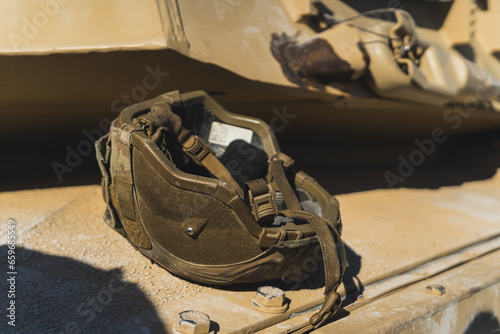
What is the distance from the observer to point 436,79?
3195mm

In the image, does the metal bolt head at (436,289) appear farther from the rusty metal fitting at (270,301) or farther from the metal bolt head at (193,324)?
the metal bolt head at (193,324)

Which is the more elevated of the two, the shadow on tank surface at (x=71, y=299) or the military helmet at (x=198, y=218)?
the military helmet at (x=198, y=218)

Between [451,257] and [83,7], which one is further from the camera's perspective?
[451,257]

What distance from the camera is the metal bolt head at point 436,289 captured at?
2.03m

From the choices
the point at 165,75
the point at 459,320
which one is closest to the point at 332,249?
the point at 459,320

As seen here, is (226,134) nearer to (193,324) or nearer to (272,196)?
(272,196)

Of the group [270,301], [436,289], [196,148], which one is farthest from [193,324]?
[436,289]

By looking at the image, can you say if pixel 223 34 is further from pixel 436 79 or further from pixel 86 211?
pixel 436 79

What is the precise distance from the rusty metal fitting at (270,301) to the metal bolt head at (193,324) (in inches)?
10.2

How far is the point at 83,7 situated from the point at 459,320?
1.98 meters

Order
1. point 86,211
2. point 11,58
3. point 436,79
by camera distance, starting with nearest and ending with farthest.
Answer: point 11,58 < point 86,211 < point 436,79

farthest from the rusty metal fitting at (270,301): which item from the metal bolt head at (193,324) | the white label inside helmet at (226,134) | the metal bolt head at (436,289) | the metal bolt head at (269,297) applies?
the white label inside helmet at (226,134)

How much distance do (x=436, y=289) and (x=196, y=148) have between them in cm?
115

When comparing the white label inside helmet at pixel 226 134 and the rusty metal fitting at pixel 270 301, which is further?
the white label inside helmet at pixel 226 134
